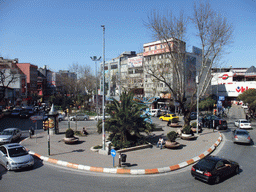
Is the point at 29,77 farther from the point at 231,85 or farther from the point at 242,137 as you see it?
the point at 242,137

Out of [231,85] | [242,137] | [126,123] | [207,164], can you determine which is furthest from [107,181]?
[231,85]

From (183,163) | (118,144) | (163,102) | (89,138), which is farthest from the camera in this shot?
(163,102)

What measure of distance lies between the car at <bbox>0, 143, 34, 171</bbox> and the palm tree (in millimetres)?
6996

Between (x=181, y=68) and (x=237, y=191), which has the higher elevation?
(x=181, y=68)

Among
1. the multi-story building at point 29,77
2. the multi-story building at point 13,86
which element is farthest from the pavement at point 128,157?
the multi-story building at point 29,77

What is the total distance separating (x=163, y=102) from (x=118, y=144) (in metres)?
41.8

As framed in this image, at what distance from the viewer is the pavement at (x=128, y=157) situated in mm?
13086

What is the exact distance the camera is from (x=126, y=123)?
59.5ft

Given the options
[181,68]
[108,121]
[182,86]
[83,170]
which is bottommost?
[83,170]

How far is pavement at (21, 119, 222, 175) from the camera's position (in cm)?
A: 1309

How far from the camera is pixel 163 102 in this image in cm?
5809

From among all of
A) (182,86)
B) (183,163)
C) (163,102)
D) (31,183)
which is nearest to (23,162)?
(31,183)

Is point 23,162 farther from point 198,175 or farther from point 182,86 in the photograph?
point 182,86

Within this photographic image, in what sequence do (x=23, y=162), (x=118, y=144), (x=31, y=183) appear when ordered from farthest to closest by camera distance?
1. (x=118, y=144)
2. (x=23, y=162)
3. (x=31, y=183)
